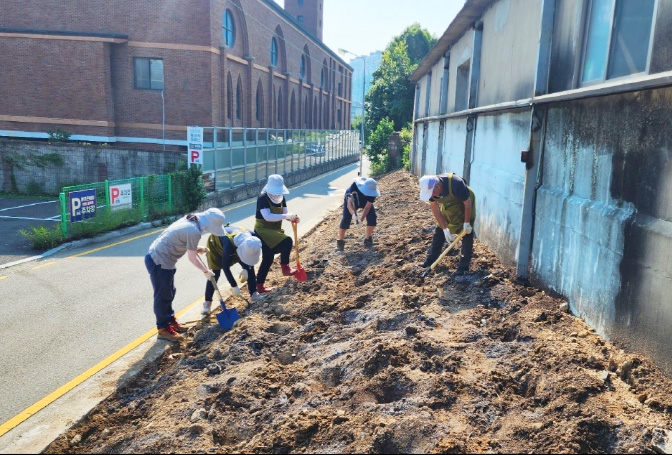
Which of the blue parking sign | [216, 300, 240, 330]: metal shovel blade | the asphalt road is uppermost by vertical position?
the blue parking sign

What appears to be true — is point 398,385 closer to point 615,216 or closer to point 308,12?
point 615,216

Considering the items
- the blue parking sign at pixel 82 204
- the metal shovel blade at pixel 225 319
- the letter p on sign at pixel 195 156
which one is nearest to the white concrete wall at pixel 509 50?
the metal shovel blade at pixel 225 319

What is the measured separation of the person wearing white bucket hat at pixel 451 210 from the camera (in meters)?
7.74

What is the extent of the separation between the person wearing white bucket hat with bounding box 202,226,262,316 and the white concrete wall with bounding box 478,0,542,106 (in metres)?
4.50

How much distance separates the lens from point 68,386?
566 cm

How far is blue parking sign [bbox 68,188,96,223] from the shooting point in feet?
44.7

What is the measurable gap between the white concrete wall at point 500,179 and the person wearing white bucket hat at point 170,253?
4.25 metres

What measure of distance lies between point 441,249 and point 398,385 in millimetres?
4437

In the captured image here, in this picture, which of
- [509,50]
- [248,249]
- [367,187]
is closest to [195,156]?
[367,187]

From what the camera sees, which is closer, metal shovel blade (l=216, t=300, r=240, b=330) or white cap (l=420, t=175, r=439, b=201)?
metal shovel blade (l=216, t=300, r=240, b=330)

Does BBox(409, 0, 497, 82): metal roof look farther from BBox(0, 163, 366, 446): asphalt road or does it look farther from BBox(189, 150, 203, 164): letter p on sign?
BBox(189, 150, 203, 164): letter p on sign

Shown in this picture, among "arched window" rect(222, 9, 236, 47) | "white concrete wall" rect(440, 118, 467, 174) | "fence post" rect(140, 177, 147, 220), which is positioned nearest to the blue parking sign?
"fence post" rect(140, 177, 147, 220)

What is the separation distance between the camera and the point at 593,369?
174 inches

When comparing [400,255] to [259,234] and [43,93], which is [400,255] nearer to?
[259,234]
